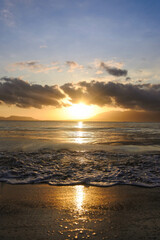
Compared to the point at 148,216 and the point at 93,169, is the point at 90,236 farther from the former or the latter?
the point at 93,169

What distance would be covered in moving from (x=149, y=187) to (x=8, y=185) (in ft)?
15.9

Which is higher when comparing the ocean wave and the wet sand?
the wet sand

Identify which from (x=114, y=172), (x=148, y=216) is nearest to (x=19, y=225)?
(x=148, y=216)

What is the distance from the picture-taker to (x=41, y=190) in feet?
17.3

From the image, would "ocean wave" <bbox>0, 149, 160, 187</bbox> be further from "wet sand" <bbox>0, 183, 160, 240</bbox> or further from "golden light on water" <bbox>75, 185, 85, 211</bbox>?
"wet sand" <bbox>0, 183, 160, 240</bbox>

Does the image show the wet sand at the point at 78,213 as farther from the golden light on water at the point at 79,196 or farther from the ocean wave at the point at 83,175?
the ocean wave at the point at 83,175

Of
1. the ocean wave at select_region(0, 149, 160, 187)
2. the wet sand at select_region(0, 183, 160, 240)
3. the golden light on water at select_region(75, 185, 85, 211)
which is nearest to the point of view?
the wet sand at select_region(0, 183, 160, 240)

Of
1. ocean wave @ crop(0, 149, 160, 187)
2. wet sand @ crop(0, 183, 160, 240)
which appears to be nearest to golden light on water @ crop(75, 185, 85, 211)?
wet sand @ crop(0, 183, 160, 240)

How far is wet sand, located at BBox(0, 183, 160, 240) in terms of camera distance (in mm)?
2994

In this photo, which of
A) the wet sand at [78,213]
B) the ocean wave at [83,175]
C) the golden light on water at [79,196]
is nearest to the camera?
the wet sand at [78,213]

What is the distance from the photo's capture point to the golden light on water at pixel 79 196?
4.13 m

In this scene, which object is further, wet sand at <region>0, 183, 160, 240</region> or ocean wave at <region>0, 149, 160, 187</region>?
ocean wave at <region>0, 149, 160, 187</region>

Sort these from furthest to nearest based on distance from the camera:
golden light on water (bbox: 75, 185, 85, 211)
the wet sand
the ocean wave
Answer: the ocean wave, golden light on water (bbox: 75, 185, 85, 211), the wet sand

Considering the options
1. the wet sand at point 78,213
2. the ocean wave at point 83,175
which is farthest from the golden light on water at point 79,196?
the ocean wave at point 83,175
